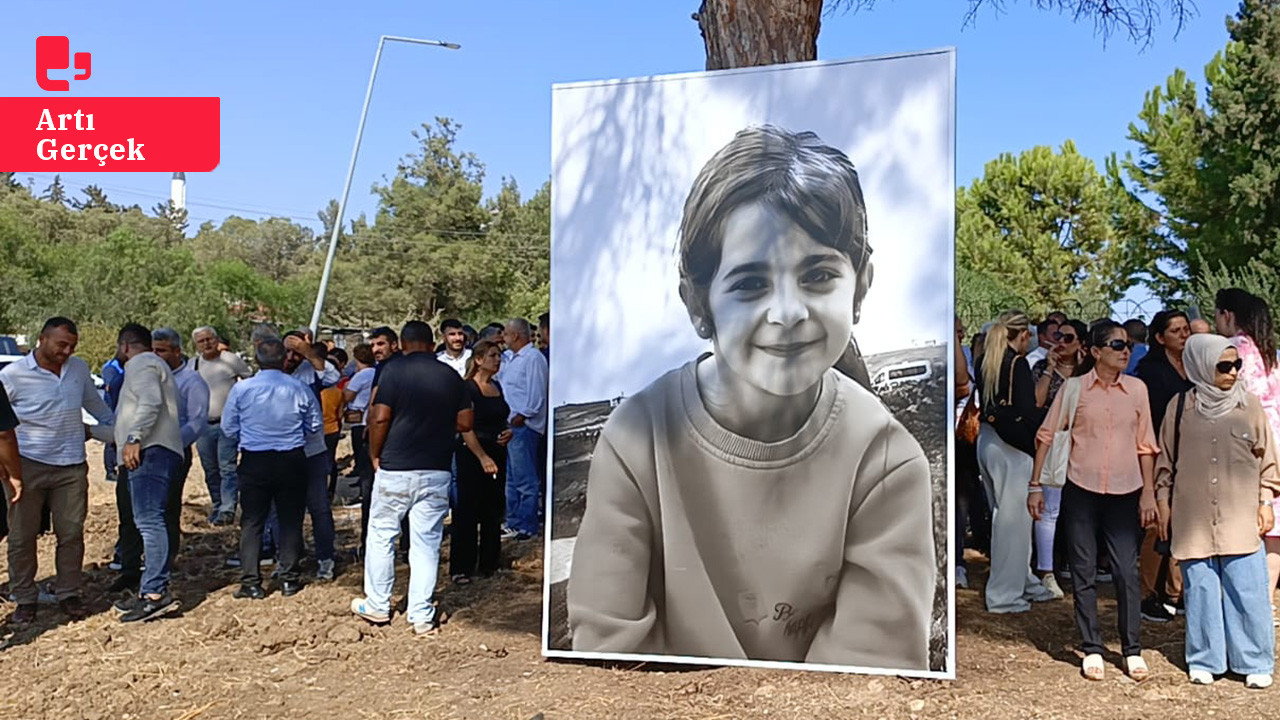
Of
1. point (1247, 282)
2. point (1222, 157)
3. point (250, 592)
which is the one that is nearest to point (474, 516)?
point (250, 592)

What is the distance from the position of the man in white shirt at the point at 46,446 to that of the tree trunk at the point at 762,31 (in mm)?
4336

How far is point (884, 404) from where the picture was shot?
478 centimetres

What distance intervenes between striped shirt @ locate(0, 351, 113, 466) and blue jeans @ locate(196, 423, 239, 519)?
294 cm

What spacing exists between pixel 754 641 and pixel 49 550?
6.72 meters

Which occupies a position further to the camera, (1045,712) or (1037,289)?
(1037,289)

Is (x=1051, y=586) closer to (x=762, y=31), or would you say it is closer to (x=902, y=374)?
(x=902, y=374)

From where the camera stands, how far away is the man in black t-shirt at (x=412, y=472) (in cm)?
639

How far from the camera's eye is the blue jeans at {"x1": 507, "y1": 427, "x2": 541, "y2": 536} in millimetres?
8883

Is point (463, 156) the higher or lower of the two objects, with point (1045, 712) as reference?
higher

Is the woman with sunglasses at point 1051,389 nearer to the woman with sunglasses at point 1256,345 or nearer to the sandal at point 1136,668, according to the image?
the woman with sunglasses at point 1256,345

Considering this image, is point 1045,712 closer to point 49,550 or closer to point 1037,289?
point 49,550

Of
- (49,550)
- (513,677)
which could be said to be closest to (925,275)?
(513,677)

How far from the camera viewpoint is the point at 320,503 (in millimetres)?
7750

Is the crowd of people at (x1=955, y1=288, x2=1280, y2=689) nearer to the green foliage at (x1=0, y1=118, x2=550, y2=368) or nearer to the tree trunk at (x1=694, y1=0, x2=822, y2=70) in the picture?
the tree trunk at (x1=694, y1=0, x2=822, y2=70)
